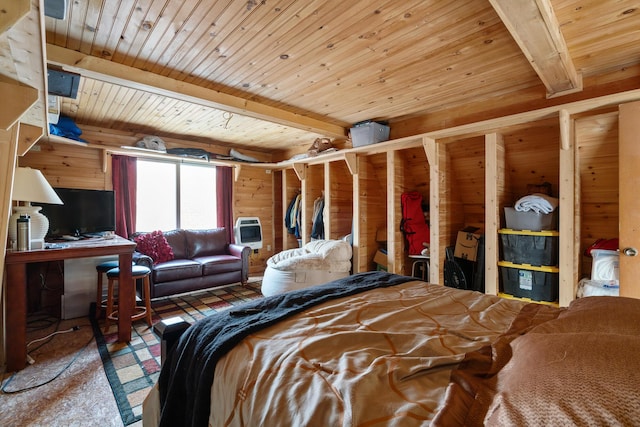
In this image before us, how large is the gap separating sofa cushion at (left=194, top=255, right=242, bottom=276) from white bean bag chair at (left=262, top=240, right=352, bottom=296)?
0.70 m

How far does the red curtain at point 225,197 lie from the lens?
517cm

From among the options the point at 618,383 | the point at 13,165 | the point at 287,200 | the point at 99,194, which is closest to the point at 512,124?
the point at 618,383

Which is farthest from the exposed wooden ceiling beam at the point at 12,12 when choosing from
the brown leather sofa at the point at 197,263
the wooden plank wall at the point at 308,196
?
the wooden plank wall at the point at 308,196

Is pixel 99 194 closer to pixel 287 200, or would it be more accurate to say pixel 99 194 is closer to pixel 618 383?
pixel 287 200

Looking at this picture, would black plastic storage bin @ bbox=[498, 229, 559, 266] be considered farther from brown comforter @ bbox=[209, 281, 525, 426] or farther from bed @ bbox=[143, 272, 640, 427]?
brown comforter @ bbox=[209, 281, 525, 426]

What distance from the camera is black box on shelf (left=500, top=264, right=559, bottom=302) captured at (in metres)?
2.69

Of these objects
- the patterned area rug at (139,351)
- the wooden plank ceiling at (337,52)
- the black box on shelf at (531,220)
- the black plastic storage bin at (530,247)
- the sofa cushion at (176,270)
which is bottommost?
the patterned area rug at (139,351)

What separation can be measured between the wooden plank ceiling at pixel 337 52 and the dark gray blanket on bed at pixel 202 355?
1628mm

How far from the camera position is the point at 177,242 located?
4.36 meters

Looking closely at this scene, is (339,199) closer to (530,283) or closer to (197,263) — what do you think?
(197,263)

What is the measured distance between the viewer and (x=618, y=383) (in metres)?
0.57

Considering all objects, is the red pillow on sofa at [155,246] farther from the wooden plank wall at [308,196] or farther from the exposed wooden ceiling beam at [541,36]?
the exposed wooden ceiling beam at [541,36]

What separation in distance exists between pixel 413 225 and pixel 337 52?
2.36 meters

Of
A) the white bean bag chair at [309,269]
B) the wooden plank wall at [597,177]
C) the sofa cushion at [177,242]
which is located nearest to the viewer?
the wooden plank wall at [597,177]
